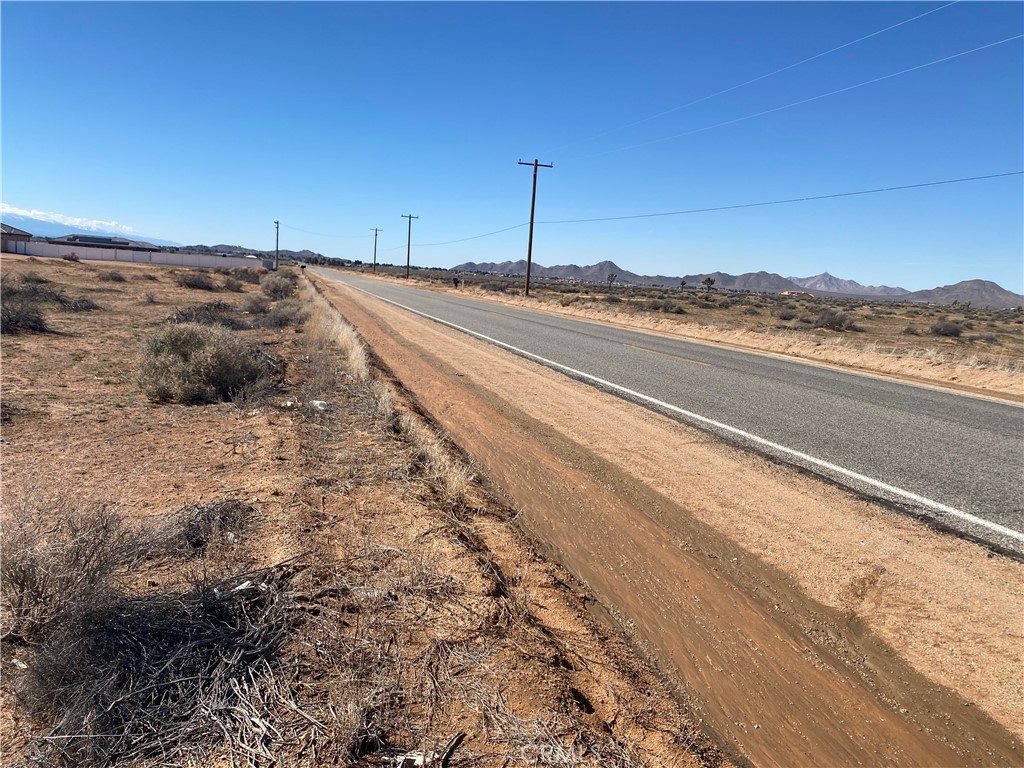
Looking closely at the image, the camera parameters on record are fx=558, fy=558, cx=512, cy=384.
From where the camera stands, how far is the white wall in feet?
235

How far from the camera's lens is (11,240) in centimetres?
6969

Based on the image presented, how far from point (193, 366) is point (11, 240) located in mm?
86430

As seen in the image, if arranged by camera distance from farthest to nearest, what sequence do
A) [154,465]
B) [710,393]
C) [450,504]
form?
[710,393] < [154,465] < [450,504]

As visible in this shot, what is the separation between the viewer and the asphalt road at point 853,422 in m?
5.65

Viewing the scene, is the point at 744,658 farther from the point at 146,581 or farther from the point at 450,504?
the point at 146,581

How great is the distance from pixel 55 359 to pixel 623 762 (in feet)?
41.3

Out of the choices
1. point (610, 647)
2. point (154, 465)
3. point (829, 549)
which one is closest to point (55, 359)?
point (154, 465)

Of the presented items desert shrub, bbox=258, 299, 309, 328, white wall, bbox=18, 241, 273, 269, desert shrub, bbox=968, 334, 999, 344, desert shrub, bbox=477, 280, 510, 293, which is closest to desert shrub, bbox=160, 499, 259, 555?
desert shrub, bbox=258, 299, 309, 328

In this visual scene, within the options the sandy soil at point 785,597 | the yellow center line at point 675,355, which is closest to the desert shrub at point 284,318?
the yellow center line at point 675,355

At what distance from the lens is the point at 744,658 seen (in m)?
3.30

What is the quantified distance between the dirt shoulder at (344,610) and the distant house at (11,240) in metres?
84.5

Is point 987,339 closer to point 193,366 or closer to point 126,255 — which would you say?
point 193,366

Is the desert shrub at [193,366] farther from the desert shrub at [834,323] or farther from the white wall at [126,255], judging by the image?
the white wall at [126,255]

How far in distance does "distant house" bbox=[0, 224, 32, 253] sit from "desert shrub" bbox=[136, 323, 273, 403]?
8203cm
